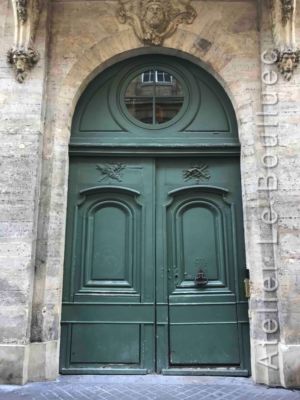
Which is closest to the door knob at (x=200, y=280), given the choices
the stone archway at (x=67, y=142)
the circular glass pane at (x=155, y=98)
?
the stone archway at (x=67, y=142)

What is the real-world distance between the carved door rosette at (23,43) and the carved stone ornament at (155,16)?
48.1 inches

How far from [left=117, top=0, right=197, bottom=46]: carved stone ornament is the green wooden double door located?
5.57 feet

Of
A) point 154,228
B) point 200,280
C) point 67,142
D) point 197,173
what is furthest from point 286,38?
point 200,280

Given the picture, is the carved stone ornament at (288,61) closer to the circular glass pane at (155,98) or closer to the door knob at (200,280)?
the circular glass pane at (155,98)

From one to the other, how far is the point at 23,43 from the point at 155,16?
5.91 ft

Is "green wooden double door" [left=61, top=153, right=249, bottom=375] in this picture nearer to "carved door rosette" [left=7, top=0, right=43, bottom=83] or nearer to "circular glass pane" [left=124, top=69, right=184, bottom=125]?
"circular glass pane" [left=124, top=69, right=184, bottom=125]

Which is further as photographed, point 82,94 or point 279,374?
point 82,94

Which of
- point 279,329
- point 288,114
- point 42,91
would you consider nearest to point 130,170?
point 42,91

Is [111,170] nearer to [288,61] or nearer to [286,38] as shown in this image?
[288,61]

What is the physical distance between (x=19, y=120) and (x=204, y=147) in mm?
2409

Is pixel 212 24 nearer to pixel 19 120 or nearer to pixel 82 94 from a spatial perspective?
pixel 82 94

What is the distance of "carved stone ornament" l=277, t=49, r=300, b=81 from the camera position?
5203mm

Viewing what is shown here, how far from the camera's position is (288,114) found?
518 centimetres

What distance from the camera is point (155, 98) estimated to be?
566 centimetres
